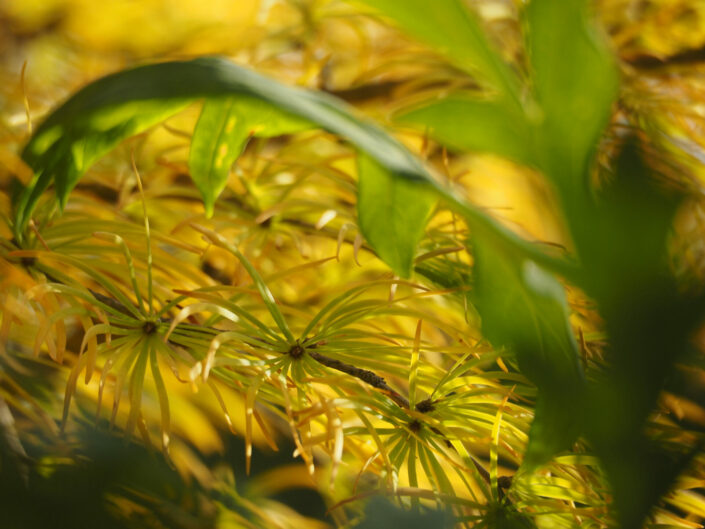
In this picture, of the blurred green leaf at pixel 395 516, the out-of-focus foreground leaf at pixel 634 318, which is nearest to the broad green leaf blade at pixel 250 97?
the out-of-focus foreground leaf at pixel 634 318

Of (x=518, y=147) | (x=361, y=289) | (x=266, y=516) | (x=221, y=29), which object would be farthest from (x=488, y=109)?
(x=221, y=29)

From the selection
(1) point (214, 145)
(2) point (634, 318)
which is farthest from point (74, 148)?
(2) point (634, 318)

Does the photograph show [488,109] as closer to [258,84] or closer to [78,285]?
[258,84]

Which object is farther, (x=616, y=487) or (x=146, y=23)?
(x=146, y=23)

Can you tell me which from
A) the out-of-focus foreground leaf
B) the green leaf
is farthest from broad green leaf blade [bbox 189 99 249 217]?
the out-of-focus foreground leaf

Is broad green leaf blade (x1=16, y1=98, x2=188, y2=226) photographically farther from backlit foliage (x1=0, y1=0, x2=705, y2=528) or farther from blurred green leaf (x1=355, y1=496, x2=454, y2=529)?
blurred green leaf (x1=355, y1=496, x2=454, y2=529)

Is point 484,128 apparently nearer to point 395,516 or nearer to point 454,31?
point 454,31

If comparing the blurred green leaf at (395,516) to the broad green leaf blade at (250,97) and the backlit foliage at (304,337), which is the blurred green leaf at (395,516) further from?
the broad green leaf blade at (250,97)
